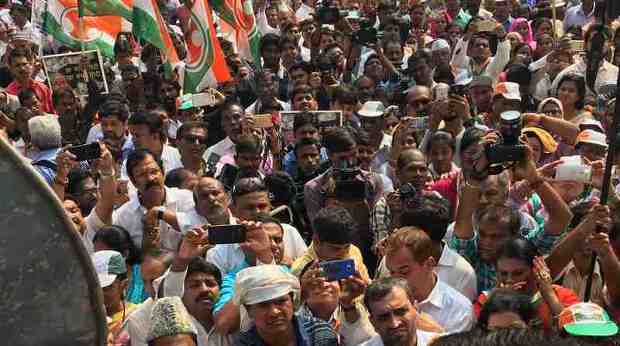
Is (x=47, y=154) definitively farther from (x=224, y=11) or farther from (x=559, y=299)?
(x=224, y=11)

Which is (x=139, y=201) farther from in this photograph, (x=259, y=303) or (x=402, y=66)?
(x=402, y=66)

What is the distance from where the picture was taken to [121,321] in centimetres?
450

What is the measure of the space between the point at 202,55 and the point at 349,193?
11.3ft

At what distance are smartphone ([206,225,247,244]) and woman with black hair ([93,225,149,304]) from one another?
80 centimetres

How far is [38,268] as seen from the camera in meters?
0.86

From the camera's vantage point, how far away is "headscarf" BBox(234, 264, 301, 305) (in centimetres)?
390

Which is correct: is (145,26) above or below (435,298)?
above

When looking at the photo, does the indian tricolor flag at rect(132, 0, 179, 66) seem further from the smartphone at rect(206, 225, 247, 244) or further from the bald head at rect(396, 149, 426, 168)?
the smartphone at rect(206, 225, 247, 244)

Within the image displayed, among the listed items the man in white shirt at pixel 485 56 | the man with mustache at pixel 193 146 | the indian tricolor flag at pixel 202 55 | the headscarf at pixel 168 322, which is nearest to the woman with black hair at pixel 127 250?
the headscarf at pixel 168 322

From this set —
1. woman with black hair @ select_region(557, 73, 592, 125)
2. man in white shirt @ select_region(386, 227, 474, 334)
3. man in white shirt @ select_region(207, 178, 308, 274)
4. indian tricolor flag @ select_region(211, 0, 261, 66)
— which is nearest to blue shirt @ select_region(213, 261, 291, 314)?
man in white shirt @ select_region(207, 178, 308, 274)

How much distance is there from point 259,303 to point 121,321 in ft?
2.95

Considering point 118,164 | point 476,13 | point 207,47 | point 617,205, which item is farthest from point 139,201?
point 476,13

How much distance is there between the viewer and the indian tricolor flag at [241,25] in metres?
10.3

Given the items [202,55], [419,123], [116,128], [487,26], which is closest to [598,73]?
[487,26]
